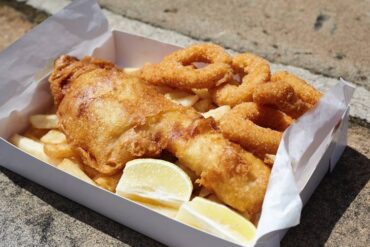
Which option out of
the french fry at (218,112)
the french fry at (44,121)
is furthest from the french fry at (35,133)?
the french fry at (218,112)

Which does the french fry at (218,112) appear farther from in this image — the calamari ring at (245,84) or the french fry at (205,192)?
the french fry at (205,192)

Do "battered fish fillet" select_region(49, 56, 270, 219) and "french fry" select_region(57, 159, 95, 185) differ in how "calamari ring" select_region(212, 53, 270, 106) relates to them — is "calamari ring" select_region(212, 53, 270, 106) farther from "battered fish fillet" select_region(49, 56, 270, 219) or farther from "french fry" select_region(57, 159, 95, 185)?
"french fry" select_region(57, 159, 95, 185)

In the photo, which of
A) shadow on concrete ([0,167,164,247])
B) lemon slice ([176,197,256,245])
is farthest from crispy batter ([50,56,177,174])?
lemon slice ([176,197,256,245])

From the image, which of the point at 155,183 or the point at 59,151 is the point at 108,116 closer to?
the point at 59,151

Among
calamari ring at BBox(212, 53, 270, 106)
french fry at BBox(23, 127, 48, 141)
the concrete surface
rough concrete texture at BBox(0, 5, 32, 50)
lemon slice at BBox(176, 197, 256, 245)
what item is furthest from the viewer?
rough concrete texture at BBox(0, 5, 32, 50)

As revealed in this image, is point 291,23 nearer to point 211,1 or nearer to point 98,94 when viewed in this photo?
point 211,1

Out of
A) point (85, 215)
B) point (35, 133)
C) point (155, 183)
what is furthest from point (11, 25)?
point (155, 183)
